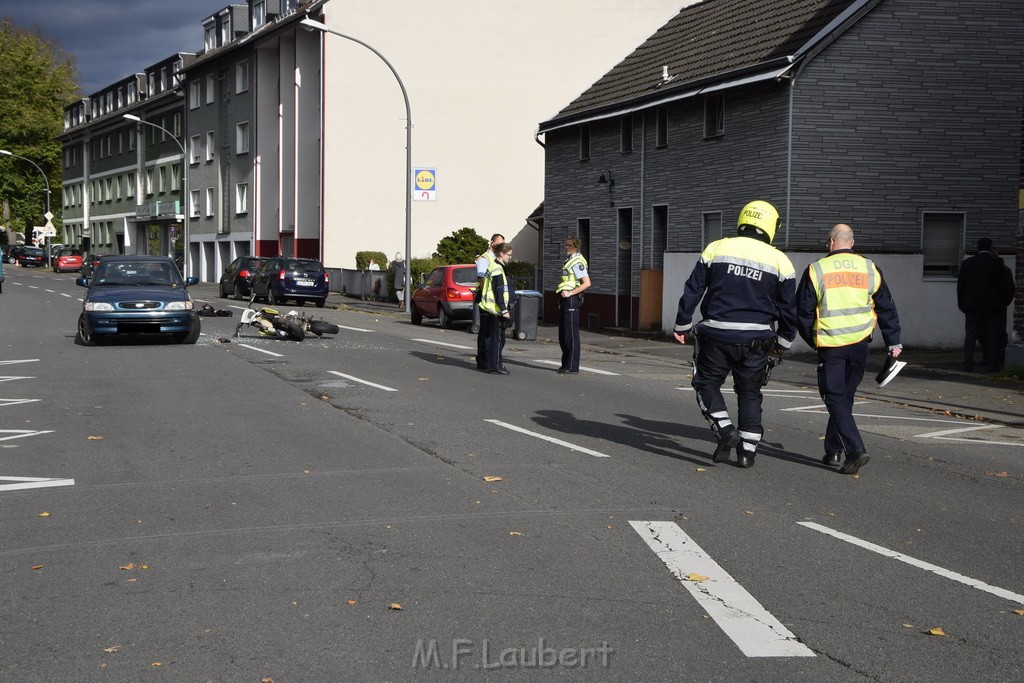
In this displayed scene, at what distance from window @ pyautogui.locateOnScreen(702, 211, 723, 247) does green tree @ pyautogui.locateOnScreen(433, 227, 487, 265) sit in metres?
17.2

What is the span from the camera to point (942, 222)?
2409cm

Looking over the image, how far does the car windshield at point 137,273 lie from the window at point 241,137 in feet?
120

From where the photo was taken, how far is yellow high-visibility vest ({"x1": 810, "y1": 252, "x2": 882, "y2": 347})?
8.88 metres

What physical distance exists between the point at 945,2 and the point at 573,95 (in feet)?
86.0

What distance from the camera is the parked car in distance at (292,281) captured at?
37469 mm

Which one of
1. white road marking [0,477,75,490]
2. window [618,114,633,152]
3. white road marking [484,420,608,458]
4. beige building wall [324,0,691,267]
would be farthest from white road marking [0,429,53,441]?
beige building wall [324,0,691,267]

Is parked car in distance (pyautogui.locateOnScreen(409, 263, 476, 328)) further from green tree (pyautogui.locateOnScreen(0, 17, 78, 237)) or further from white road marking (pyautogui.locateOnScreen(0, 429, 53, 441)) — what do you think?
green tree (pyautogui.locateOnScreen(0, 17, 78, 237))

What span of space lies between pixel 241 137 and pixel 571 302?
4450 centimetres

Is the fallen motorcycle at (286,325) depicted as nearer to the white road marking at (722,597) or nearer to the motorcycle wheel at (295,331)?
the motorcycle wheel at (295,331)

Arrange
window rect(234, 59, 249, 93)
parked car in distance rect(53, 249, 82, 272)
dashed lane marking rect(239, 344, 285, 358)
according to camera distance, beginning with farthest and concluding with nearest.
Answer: parked car in distance rect(53, 249, 82, 272) < window rect(234, 59, 249, 93) < dashed lane marking rect(239, 344, 285, 358)

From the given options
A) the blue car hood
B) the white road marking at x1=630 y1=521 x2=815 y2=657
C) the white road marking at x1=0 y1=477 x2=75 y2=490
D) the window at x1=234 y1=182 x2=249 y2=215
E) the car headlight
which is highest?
the window at x1=234 y1=182 x2=249 y2=215

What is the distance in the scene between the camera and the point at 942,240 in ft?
78.8

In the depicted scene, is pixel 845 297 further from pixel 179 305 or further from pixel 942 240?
pixel 942 240

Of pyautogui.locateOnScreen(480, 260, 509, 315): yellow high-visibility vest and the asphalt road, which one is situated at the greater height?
pyautogui.locateOnScreen(480, 260, 509, 315): yellow high-visibility vest
